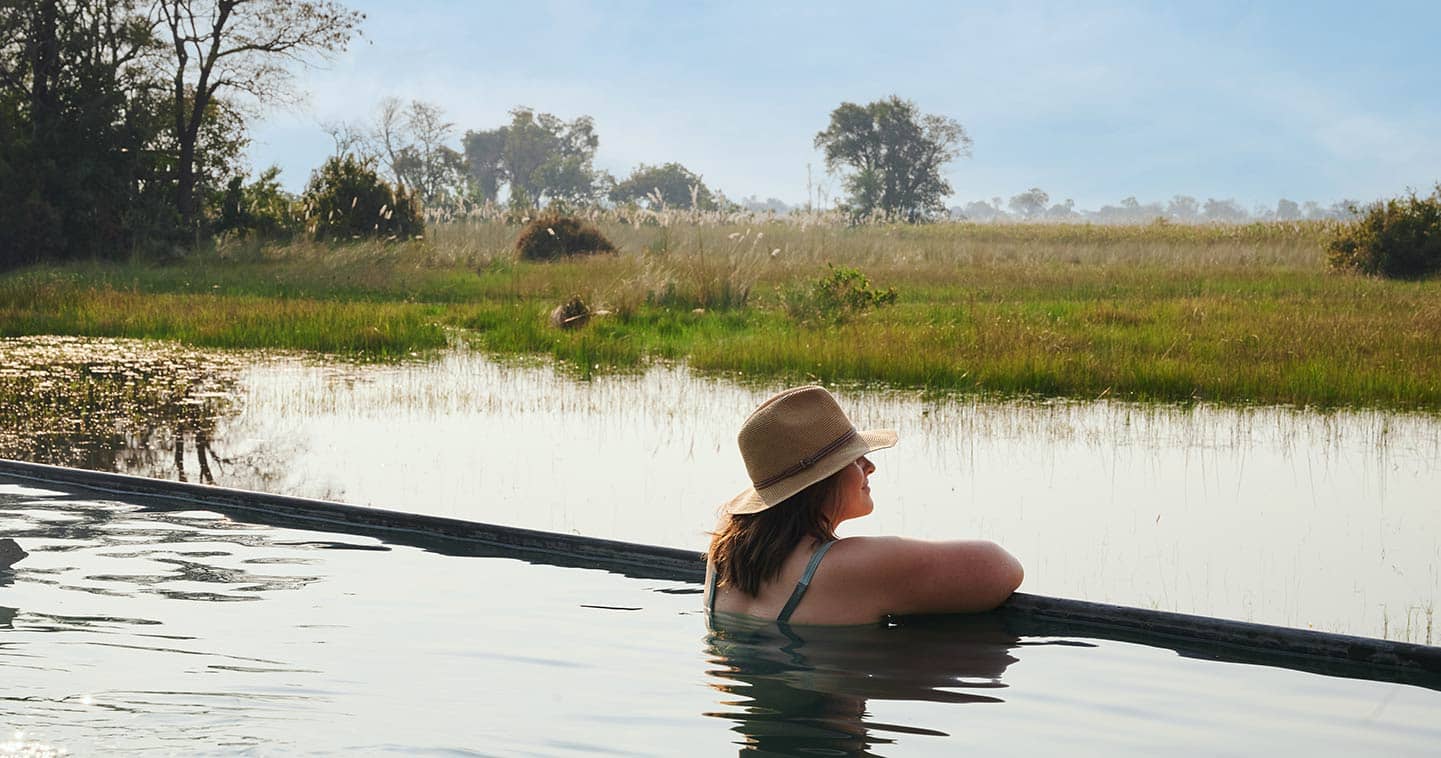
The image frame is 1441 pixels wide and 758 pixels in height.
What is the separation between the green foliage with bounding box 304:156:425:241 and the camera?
3133 cm

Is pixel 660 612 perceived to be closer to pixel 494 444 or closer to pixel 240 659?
pixel 240 659

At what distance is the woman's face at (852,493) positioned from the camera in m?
4.16

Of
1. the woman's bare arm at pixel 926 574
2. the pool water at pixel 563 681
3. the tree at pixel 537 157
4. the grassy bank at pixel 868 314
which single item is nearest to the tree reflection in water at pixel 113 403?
the grassy bank at pixel 868 314

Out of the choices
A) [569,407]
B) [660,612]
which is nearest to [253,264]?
[569,407]

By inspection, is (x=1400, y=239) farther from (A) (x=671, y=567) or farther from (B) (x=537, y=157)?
(B) (x=537, y=157)

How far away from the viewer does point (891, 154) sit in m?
78.9

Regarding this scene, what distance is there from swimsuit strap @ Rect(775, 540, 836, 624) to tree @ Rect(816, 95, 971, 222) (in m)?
72.3

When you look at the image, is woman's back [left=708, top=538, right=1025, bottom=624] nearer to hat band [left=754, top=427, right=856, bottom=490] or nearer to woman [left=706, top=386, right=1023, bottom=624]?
→ woman [left=706, top=386, right=1023, bottom=624]

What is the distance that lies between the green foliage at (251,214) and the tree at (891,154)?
44.5 m

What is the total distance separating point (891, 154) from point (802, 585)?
7605 centimetres

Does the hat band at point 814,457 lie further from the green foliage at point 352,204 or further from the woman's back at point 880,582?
the green foliage at point 352,204

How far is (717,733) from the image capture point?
381 cm

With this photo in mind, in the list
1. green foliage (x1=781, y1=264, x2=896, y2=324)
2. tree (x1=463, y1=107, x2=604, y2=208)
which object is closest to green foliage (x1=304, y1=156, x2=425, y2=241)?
green foliage (x1=781, y1=264, x2=896, y2=324)

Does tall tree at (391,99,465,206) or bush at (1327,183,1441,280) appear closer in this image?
bush at (1327,183,1441,280)
